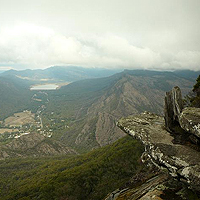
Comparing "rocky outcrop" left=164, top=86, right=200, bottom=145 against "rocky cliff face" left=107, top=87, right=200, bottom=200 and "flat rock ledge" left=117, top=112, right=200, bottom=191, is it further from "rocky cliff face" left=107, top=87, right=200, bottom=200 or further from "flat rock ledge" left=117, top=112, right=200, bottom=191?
"flat rock ledge" left=117, top=112, right=200, bottom=191

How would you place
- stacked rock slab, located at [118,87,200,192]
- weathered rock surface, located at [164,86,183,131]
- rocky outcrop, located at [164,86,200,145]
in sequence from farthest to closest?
weathered rock surface, located at [164,86,183,131] → rocky outcrop, located at [164,86,200,145] → stacked rock slab, located at [118,87,200,192]

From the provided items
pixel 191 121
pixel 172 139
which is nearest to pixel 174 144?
pixel 172 139

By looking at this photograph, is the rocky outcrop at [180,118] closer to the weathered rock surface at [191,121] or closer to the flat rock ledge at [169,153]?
the weathered rock surface at [191,121]

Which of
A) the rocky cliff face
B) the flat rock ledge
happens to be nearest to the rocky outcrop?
the rocky cliff face

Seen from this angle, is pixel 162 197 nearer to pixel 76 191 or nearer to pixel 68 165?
pixel 76 191

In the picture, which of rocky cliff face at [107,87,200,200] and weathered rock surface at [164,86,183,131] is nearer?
rocky cliff face at [107,87,200,200]
